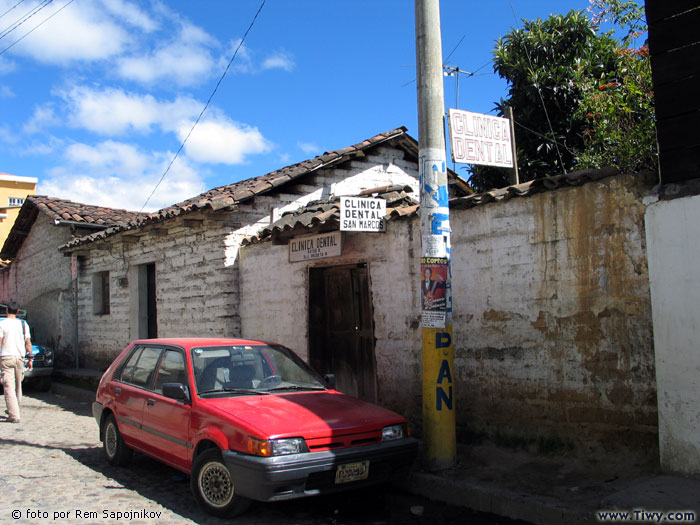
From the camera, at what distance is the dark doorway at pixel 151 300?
45.0 feet

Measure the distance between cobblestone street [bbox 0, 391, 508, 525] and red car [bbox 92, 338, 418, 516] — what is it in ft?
0.96

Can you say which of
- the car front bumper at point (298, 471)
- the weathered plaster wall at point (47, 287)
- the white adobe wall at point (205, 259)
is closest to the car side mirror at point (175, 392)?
the car front bumper at point (298, 471)

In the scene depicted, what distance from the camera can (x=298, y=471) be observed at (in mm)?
4551

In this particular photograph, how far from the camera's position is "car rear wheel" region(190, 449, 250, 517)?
15.6 ft

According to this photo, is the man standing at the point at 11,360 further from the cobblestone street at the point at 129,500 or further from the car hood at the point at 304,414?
the car hood at the point at 304,414

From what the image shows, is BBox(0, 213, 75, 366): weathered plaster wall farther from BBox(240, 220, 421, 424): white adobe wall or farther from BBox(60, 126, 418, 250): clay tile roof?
BBox(240, 220, 421, 424): white adobe wall

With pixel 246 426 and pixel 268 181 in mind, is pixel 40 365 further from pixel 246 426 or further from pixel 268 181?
pixel 246 426

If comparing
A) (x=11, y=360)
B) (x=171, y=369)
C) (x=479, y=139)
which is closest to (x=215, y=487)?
(x=171, y=369)

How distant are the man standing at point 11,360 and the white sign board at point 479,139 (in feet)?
24.8

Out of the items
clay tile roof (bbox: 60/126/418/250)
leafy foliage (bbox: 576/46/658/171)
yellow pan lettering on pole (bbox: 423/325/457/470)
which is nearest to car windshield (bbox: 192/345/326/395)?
yellow pan lettering on pole (bbox: 423/325/457/470)

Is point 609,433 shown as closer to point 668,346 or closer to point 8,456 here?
point 668,346

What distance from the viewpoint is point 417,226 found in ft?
24.1

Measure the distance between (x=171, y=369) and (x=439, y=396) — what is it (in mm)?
2596

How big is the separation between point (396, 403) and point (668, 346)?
3542 millimetres
